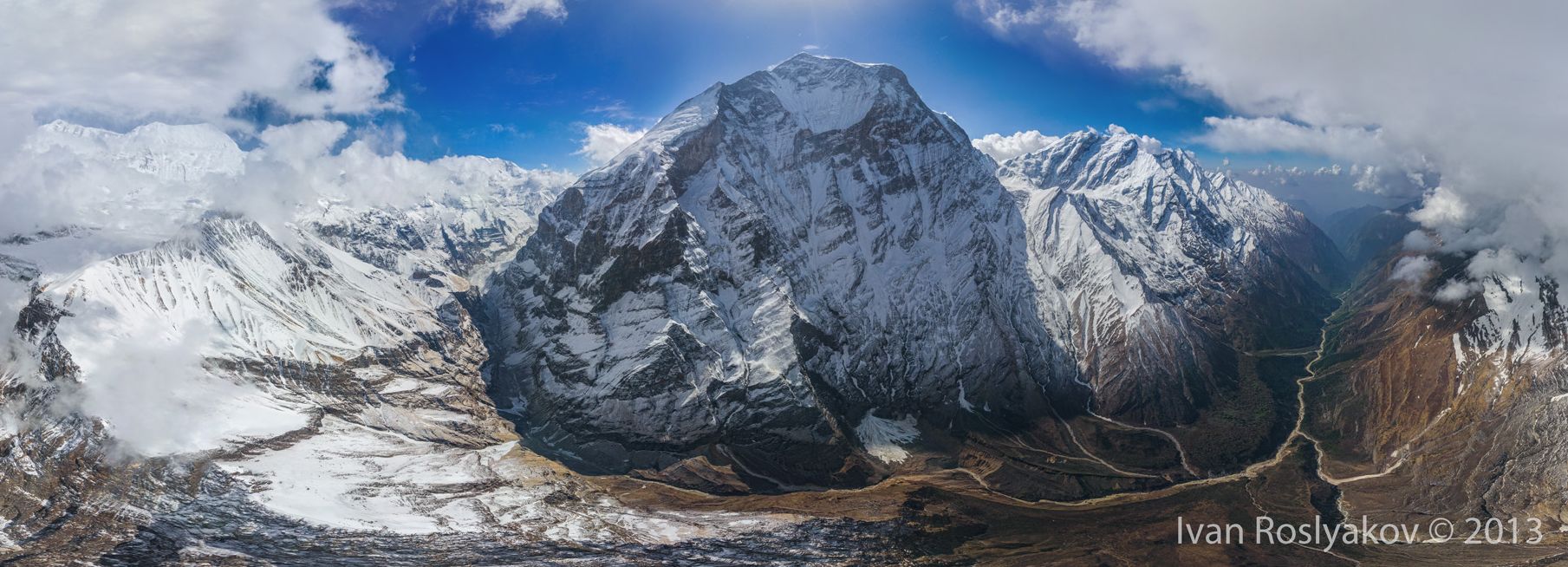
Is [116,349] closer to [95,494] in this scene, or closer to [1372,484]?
[95,494]

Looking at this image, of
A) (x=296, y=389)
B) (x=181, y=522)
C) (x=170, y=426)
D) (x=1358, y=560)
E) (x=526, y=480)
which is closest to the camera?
(x=181, y=522)

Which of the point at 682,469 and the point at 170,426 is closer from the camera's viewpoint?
the point at 170,426

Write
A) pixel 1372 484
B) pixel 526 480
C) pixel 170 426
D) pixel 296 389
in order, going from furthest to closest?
1. pixel 296 389
2. pixel 1372 484
3. pixel 526 480
4. pixel 170 426

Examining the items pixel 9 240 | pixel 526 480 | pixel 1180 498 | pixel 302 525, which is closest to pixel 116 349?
pixel 9 240

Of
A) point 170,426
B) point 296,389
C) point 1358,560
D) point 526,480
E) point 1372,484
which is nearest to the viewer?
point 1358,560

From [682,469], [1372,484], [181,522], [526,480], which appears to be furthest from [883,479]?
[181,522]

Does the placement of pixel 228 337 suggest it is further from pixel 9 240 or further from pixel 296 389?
pixel 9 240

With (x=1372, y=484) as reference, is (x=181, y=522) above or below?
above

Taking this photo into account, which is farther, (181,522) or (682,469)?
(682,469)

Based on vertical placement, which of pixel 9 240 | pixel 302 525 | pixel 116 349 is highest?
pixel 9 240
